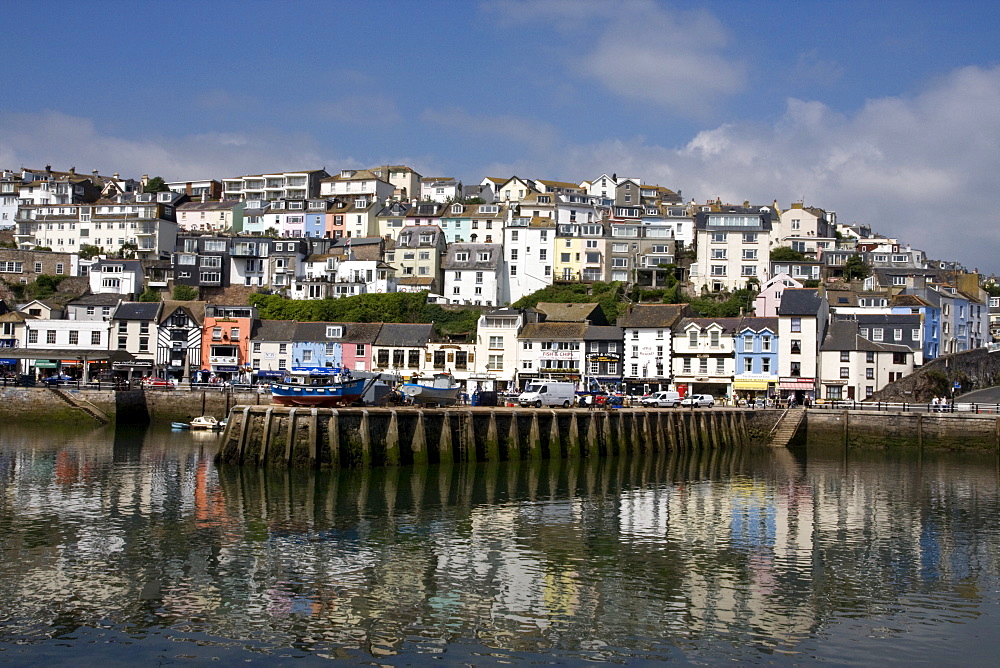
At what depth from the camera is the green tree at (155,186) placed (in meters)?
147

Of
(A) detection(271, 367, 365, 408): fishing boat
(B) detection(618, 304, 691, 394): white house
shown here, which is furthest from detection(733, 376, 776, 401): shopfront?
(A) detection(271, 367, 365, 408): fishing boat

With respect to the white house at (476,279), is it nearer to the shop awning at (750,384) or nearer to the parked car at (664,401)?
the shop awning at (750,384)

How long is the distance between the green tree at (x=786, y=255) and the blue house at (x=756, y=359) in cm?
2881

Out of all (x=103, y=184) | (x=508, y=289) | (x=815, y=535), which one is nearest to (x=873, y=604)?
(x=815, y=535)

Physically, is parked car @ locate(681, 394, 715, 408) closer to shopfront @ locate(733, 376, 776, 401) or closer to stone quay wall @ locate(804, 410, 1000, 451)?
shopfront @ locate(733, 376, 776, 401)

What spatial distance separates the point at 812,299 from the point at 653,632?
60.7m

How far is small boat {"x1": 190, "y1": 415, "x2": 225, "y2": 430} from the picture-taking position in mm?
62938

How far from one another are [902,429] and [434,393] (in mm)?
27771

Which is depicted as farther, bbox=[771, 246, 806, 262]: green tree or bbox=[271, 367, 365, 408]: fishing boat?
bbox=[771, 246, 806, 262]: green tree

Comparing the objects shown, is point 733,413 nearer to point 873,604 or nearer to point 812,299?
point 812,299

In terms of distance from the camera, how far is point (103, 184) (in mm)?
154625

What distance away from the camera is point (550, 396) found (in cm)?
6309

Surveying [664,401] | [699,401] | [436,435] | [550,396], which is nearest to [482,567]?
[436,435]

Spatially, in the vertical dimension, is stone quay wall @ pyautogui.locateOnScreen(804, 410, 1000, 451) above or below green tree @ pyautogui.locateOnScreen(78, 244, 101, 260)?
below
